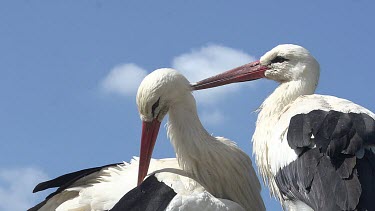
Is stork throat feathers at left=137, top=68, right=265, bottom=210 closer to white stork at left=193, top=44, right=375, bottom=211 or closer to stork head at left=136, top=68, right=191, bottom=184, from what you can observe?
stork head at left=136, top=68, right=191, bottom=184

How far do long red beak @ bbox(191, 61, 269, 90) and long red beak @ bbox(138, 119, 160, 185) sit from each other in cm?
53

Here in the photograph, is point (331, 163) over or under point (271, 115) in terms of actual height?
under

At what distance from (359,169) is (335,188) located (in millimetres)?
252

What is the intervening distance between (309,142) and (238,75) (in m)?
1.51

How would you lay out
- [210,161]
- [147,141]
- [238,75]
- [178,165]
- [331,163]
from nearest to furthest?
[331,163]
[210,161]
[147,141]
[178,165]
[238,75]

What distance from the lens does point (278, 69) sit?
440 inches

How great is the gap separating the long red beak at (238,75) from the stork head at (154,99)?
0.26 metres

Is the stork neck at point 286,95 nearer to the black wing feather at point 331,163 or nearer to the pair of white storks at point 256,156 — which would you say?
the pair of white storks at point 256,156

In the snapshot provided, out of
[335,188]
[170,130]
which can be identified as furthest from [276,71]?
[335,188]

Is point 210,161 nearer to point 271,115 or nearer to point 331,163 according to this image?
point 271,115

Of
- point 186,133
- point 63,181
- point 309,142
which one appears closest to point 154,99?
point 186,133

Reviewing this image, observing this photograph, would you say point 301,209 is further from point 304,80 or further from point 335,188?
point 304,80

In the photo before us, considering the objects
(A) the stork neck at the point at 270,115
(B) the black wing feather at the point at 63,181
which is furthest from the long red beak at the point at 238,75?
(B) the black wing feather at the point at 63,181

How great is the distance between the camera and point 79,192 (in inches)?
443
